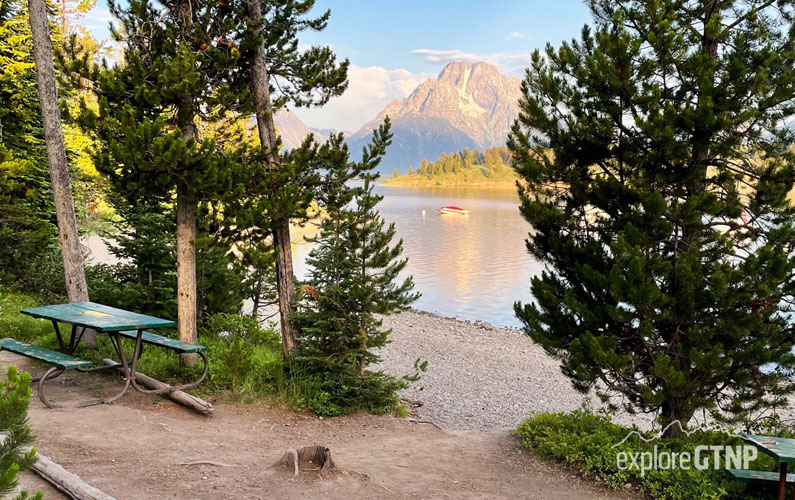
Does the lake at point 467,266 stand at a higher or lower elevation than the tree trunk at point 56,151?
lower

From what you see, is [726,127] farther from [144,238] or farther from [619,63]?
[144,238]

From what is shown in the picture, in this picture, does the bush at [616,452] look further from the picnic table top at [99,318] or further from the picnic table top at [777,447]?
the picnic table top at [99,318]

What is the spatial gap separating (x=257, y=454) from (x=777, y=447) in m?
4.81

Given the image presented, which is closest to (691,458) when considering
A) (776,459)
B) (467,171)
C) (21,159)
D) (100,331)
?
(776,459)

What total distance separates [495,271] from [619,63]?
90.1 ft

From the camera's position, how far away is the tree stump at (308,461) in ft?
17.5

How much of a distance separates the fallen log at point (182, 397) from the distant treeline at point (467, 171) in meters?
152

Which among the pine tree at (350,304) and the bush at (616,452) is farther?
the pine tree at (350,304)

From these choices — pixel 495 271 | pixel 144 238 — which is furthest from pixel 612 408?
pixel 495 271

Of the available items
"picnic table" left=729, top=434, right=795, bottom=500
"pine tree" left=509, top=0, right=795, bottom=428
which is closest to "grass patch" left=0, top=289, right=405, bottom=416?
"pine tree" left=509, top=0, right=795, bottom=428

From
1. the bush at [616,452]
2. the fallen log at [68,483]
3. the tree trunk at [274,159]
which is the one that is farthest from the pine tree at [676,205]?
the fallen log at [68,483]

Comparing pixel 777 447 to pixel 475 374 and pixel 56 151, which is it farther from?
pixel 475 374

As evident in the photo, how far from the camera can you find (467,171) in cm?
16725

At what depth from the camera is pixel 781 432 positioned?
6.28m
